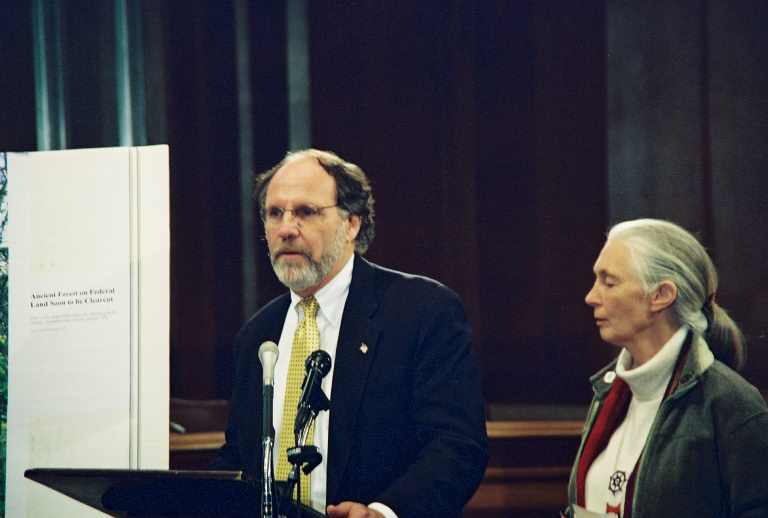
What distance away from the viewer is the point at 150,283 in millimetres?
2623

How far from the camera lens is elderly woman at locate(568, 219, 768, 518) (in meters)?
2.15

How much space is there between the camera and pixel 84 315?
8.61 feet

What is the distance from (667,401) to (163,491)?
130cm

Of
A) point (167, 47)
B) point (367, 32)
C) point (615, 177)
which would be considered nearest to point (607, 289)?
point (615, 177)

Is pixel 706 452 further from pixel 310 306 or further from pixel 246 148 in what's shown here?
pixel 246 148

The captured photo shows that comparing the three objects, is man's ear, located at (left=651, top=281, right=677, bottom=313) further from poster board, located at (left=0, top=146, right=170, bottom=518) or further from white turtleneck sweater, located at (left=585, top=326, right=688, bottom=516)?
poster board, located at (left=0, top=146, right=170, bottom=518)

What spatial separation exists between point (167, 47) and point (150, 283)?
1524mm

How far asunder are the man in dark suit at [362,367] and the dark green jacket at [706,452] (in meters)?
0.46

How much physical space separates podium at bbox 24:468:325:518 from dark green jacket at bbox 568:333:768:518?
3.19 feet

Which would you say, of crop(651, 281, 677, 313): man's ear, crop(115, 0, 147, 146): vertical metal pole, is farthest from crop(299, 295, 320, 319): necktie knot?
crop(115, 0, 147, 146): vertical metal pole

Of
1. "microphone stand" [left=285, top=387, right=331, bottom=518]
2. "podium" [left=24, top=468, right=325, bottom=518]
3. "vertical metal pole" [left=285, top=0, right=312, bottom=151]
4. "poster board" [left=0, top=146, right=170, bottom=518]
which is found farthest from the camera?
"vertical metal pole" [left=285, top=0, right=312, bottom=151]

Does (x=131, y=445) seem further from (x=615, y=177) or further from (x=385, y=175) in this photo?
(x=615, y=177)

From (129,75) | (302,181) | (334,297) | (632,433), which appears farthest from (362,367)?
Result: (129,75)

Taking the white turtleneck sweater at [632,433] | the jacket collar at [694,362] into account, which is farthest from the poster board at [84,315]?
the jacket collar at [694,362]
